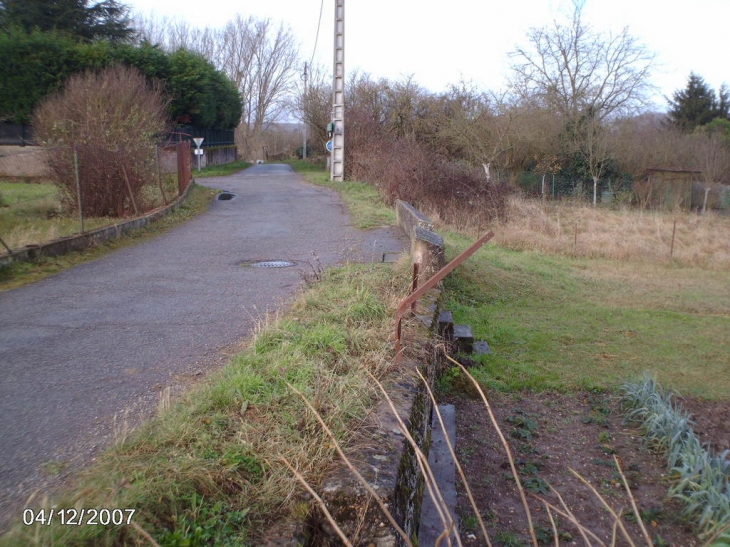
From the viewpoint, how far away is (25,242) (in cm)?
927

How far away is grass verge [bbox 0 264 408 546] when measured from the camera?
2.65 m

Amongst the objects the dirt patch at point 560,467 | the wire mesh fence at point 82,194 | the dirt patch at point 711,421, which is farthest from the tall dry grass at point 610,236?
the dirt patch at point 560,467

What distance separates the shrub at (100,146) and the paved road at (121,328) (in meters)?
1.40

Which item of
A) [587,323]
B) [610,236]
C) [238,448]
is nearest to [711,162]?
[610,236]

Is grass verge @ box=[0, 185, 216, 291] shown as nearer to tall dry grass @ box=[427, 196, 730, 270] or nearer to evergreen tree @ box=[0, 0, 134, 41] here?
tall dry grass @ box=[427, 196, 730, 270]

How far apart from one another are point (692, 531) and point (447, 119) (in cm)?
2872

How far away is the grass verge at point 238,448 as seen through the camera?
8.70 ft

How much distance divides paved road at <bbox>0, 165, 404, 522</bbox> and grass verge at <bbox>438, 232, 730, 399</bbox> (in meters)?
1.91

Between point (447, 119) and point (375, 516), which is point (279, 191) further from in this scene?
point (375, 516)

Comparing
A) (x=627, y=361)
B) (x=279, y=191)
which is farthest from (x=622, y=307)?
(x=279, y=191)

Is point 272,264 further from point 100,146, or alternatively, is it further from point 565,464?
point 565,464

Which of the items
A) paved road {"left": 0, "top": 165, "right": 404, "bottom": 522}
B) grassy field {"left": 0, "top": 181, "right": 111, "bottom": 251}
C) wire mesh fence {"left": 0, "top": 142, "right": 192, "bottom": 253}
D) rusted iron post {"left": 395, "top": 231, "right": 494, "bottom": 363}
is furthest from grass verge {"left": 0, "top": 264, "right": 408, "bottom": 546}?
wire mesh fence {"left": 0, "top": 142, "right": 192, "bottom": 253}

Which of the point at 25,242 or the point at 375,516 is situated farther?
the point at 25,242

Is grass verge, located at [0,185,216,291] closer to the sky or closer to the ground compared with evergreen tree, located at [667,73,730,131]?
closer to the ground
